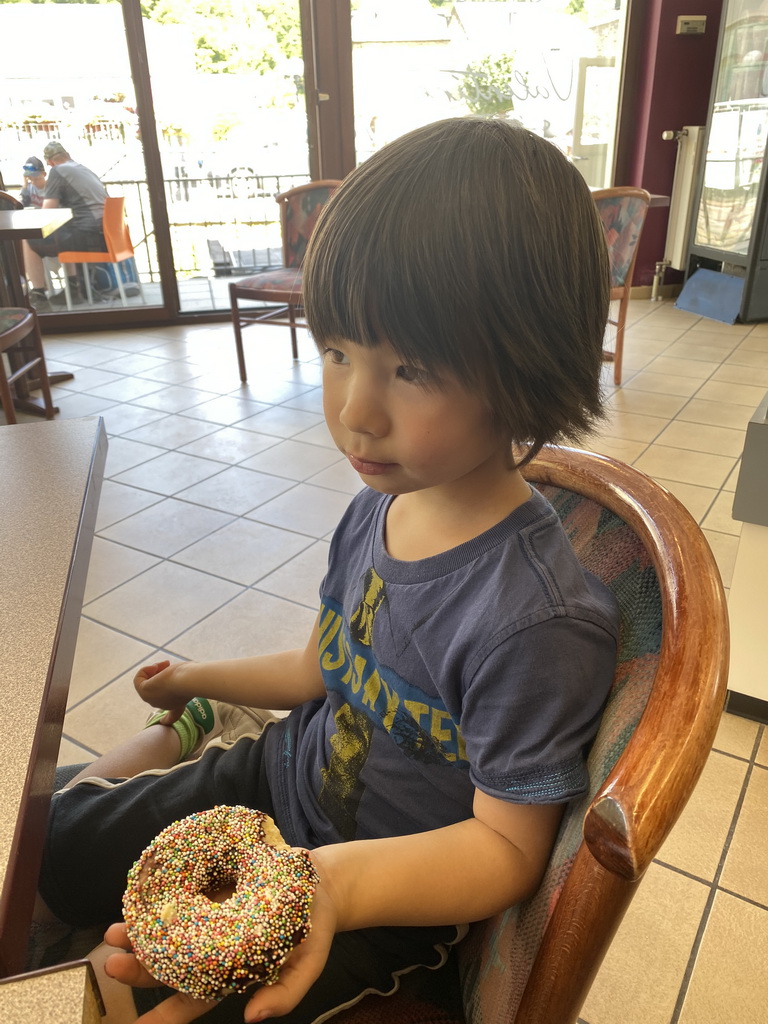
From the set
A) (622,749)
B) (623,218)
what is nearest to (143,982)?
(622,749)

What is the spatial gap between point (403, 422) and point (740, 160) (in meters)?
5.26

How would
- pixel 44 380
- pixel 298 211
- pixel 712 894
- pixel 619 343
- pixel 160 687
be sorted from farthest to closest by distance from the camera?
pixel 298 211, pixel 619 343, pixel 44 380, pixel 712 894, pixel 160 687

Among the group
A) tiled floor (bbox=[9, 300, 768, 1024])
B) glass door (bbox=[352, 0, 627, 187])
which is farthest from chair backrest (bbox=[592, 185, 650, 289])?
glass door (bbox=[352, 0, 627, 187])

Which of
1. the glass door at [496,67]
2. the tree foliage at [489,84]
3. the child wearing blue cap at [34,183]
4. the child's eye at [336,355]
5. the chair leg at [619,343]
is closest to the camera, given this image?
the child's eye at [336,355]

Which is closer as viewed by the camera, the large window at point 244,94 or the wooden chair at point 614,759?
the wooden chair at point 614,759

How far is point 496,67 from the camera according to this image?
5402 mm

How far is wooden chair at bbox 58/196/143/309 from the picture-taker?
4930mm

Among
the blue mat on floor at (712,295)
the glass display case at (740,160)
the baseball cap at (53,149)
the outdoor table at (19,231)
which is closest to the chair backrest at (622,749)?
the outdoor table at (19,231)

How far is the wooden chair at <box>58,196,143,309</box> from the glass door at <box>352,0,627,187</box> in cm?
165

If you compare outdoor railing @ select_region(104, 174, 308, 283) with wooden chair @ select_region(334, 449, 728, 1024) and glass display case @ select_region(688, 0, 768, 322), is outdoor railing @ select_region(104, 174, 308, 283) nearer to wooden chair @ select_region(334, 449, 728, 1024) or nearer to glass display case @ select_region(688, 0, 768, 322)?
glass display case @ select_region(688, 0, 768, 322)

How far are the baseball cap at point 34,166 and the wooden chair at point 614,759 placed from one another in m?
5.11

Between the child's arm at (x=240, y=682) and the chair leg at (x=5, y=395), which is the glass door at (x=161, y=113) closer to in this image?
the chair leg at (x=5, y=395)

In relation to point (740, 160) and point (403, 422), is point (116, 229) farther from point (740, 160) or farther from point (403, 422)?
point (403, 422)

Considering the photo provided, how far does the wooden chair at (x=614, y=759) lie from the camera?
0.37m
